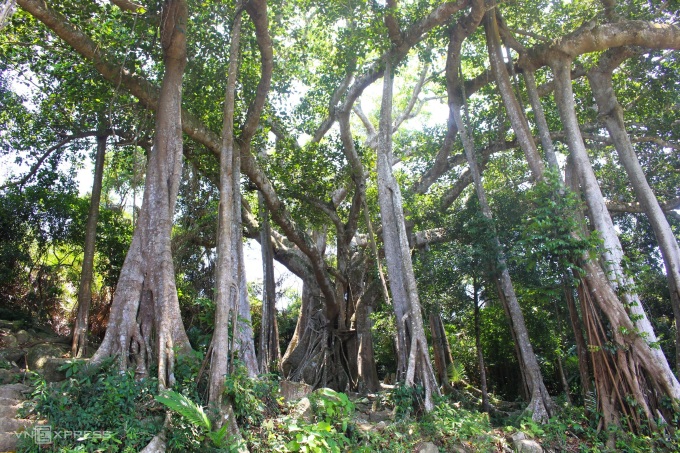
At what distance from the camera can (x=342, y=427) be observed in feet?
17.8

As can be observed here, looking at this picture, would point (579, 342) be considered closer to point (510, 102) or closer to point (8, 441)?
point (510, 102)

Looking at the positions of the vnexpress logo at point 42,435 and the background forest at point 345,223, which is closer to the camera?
the vnexpress logo at point 42,435

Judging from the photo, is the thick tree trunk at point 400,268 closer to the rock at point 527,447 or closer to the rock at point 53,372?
the rock at point 527,447

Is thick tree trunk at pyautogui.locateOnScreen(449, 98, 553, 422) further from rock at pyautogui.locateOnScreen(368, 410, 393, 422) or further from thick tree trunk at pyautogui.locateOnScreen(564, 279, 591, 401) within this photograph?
rock at pyautogui.locateOnScreen(368, 410, 393, 422)

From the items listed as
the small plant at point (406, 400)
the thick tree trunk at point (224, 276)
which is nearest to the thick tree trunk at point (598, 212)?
the small plant at point (406, 400)

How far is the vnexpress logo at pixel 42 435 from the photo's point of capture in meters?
4.03

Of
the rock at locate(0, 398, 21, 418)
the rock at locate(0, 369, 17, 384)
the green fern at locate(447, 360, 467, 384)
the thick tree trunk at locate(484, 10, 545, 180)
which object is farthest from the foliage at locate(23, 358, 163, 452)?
the green fern at locate(447, 360, 467, 384)

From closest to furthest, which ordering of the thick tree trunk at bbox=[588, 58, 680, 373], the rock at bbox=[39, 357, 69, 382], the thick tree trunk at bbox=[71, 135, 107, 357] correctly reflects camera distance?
1. the rock at bbox=[39, 357, 69, 382]
2. the thick tree trunk at bbox=[71, 135, 107, 357]
3. the thick tree trunk at bbox=[588, 58, 680, 373]

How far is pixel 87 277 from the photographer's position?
848 cm

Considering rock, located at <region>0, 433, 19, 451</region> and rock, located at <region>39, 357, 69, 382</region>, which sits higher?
rock, located at <region>39, 357, 69, 382</region>

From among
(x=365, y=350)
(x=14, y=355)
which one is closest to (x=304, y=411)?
(x=14, y=355)

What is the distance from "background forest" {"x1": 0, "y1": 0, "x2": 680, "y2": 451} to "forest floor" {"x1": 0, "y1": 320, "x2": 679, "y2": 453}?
34 millimetres

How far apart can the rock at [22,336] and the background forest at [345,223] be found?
3.38 feet

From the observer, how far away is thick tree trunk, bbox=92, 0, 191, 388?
5.39 metres
